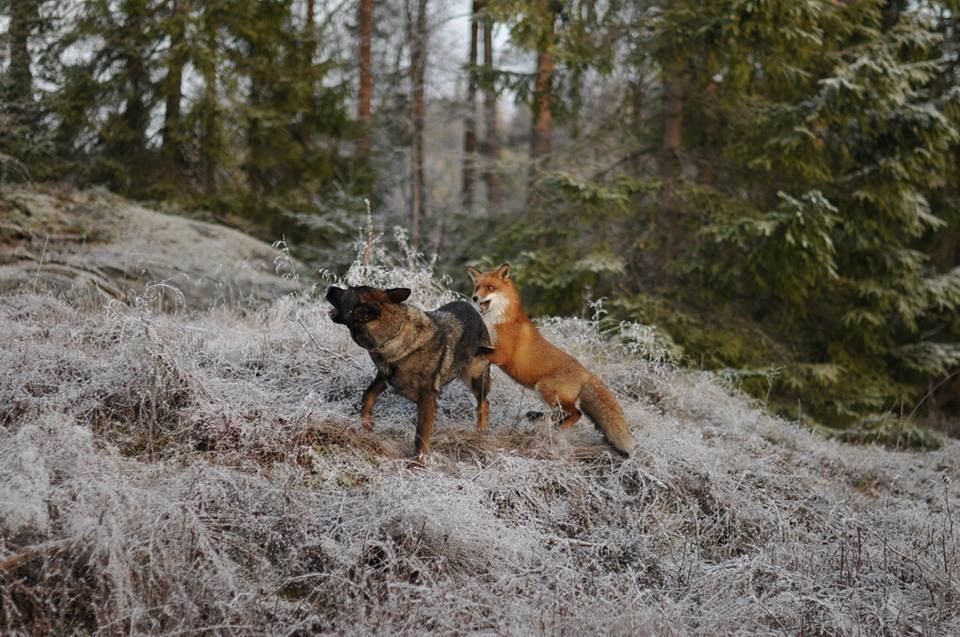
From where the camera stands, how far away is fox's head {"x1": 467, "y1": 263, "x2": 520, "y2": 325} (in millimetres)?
6281

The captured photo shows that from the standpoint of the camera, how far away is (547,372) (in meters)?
6.15

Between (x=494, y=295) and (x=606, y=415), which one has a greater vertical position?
(x=494, y=295)

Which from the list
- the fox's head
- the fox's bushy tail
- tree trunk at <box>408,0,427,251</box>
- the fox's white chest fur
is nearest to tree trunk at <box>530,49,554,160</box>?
tree trunk at <box>408,0,427,251</box>

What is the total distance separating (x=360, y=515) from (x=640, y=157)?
A: 10.1m

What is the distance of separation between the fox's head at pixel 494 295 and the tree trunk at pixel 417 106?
883cm

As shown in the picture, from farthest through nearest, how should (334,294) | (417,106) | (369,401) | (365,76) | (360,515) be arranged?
A: (365,76) → (417,106) → (369,401) → (334,294) → (360,515)

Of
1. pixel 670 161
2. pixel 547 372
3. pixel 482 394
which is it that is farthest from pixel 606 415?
pixel 670 161

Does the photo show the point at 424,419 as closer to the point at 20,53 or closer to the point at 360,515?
the point at 360,515

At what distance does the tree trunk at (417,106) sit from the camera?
50.9 feet

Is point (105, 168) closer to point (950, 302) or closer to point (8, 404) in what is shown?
point (8, 404)

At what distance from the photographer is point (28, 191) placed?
1180 cm

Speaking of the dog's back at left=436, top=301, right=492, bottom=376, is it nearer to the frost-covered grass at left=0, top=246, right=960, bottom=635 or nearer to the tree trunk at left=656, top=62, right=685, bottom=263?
the frost-covered grass at left=0, top=246, right=960, bottom=635

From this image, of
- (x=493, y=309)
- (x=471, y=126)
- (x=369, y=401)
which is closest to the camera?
(x=369, y=401)

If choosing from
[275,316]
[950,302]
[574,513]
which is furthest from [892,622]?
[950,302]
